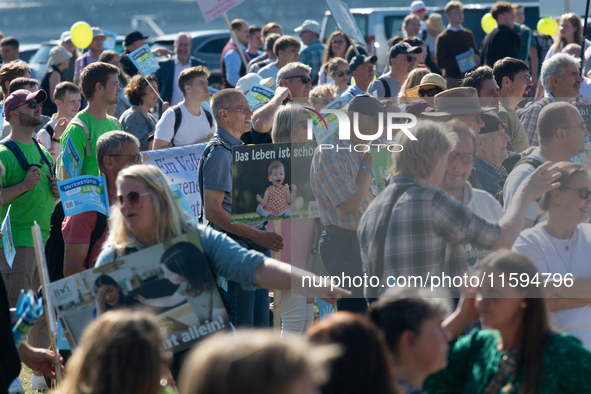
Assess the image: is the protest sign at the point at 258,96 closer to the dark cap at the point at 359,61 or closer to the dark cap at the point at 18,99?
the dark cap at the point at 18,99

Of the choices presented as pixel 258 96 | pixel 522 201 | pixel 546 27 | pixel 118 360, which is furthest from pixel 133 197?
pixel 546 27

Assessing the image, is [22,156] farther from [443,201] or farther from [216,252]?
[443,201]

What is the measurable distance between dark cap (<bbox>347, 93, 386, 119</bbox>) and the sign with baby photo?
1.57 feet

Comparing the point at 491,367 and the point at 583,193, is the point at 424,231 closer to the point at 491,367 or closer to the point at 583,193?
the point at 491,367

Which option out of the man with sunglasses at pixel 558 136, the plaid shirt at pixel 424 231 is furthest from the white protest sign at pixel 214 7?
the plaid shirt at pixel 424 231

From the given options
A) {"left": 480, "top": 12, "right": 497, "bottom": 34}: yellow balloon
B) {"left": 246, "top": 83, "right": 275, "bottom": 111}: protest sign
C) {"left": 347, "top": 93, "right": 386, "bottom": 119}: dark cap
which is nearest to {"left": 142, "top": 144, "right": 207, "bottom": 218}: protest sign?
{"left": 246, "top": 83, "right": 275, "bottom": 111}: protest sign

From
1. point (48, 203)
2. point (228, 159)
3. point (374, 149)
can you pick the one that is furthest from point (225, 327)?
point (48, 203)

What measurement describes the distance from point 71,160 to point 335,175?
2025mm

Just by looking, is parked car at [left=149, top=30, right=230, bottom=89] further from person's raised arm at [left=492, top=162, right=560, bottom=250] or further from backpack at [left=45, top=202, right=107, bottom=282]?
person's raised arm at [left=492, top=162, right=560, bottom=250]

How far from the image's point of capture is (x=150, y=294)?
2674 millimetres

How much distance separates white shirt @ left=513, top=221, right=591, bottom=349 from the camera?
128 inches

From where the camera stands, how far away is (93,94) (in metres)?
5.26

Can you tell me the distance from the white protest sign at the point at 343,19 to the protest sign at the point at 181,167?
2.71 meters

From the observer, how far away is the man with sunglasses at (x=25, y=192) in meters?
4.61
